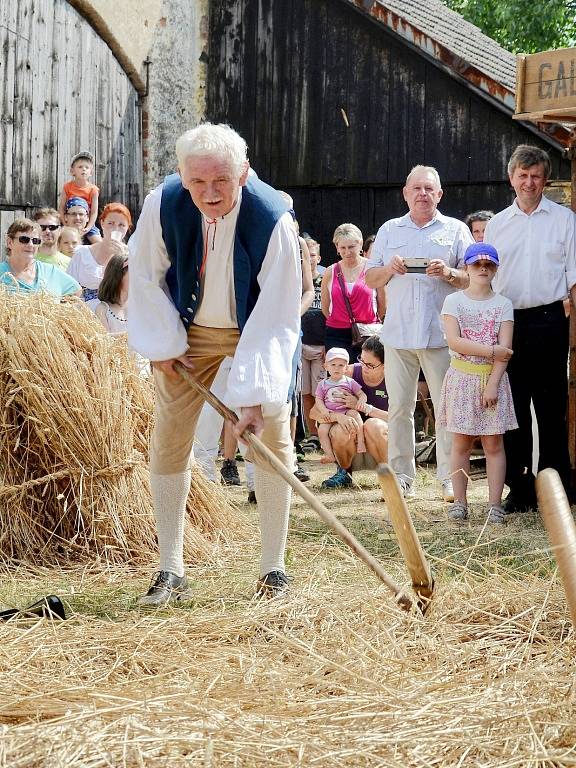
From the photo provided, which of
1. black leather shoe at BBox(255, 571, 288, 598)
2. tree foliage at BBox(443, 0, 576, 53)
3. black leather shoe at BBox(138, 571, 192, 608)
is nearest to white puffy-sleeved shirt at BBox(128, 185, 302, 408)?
black leather shoe at BBox(255, 571, 288, 598)

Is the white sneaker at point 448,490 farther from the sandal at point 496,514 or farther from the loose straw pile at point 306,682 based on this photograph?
the loose straw pile at point 306,682

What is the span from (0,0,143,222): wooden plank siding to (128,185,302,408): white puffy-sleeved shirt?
670 cm

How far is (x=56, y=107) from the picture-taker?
11.4 meters

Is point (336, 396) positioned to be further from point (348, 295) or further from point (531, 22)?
point (531, 22)

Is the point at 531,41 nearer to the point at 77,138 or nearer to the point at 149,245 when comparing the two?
the point at 77,138

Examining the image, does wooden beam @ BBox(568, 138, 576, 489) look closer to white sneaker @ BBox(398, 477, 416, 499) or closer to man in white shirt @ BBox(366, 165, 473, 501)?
man in white shirt @ BBox(366, 165, 473, 501)

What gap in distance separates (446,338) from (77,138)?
6.36 meters

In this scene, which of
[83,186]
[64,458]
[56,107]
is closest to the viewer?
[64,458]

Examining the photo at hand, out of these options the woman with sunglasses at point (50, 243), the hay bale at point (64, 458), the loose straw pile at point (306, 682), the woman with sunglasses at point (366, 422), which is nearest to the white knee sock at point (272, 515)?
the loose straw pile at point (306, 682)

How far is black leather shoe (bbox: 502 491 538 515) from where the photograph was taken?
678 centimetres

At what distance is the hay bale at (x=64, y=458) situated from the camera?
538cm

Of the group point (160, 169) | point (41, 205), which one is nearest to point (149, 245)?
point (41, 205)

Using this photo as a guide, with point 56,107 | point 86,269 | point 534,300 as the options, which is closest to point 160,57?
point 56,107

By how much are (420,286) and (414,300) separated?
0.09m
